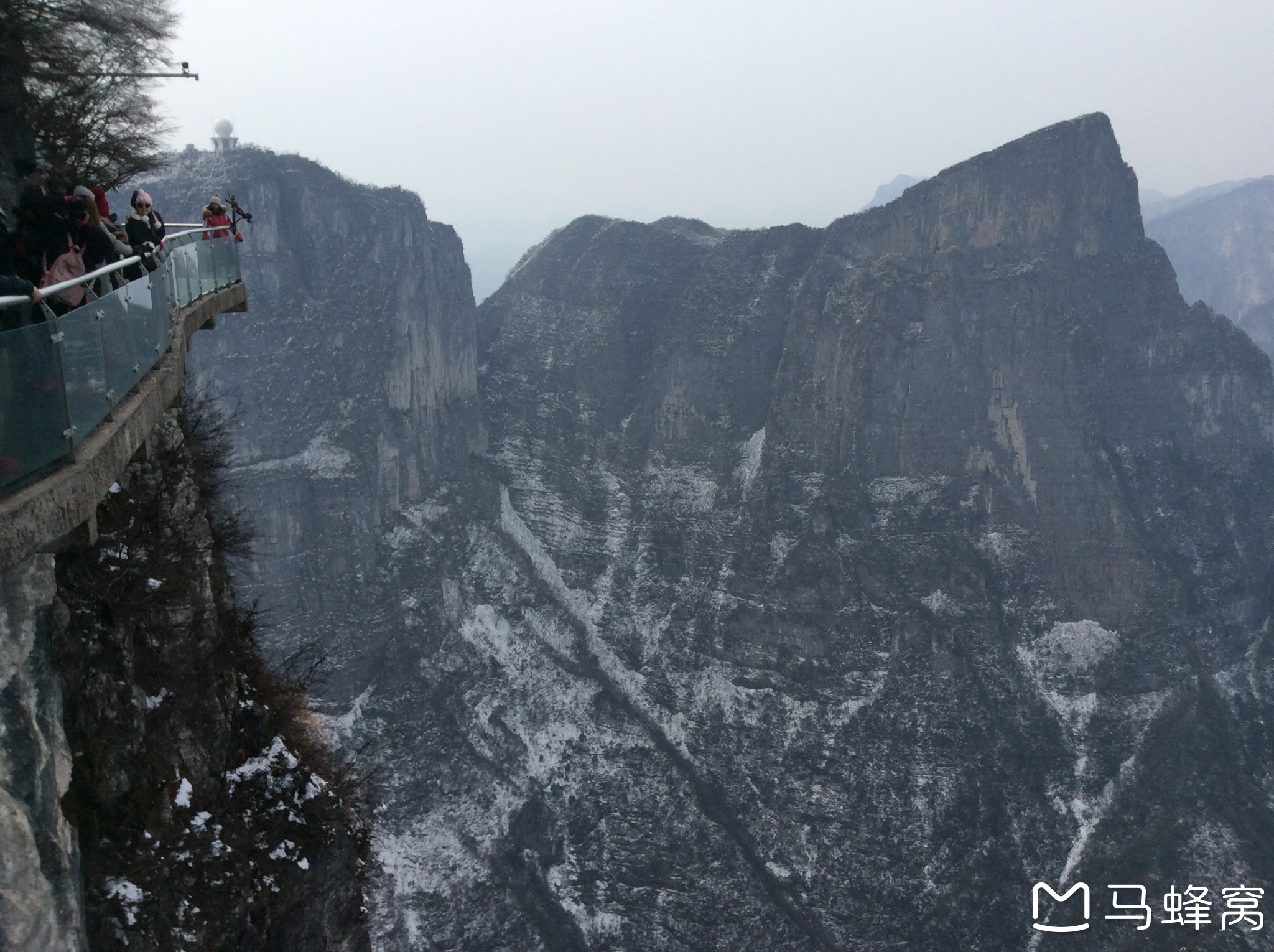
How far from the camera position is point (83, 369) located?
8.01 metres

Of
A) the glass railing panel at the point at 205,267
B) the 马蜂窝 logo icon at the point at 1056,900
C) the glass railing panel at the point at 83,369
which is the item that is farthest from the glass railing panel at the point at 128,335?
the 马蜂窝 logo icon at the point at 1056,900

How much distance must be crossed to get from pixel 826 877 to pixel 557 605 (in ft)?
95.4

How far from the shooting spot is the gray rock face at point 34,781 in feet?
20.5

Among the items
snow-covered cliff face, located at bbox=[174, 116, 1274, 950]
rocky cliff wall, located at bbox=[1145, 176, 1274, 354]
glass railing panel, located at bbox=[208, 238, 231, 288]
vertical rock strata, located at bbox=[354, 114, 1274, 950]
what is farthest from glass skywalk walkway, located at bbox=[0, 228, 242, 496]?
rocky cliff wall, located at bbox=[1145, 176, 1274, 354]

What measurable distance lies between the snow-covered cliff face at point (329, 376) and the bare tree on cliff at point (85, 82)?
4716 cm

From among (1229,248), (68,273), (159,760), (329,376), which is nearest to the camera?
(68,273)

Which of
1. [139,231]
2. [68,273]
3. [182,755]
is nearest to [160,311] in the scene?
[68,273]

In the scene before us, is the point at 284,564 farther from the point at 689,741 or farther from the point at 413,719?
the point at 689,741

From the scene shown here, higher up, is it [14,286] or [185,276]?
[185,276]

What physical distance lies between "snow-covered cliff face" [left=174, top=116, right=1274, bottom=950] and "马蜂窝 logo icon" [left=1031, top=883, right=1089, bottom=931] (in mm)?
787

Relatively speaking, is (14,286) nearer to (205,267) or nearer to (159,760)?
(159,760)

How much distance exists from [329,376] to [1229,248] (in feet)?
562

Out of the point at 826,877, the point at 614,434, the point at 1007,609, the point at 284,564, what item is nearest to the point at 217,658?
the point at 826,877

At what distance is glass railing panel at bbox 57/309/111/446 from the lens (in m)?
7.56
